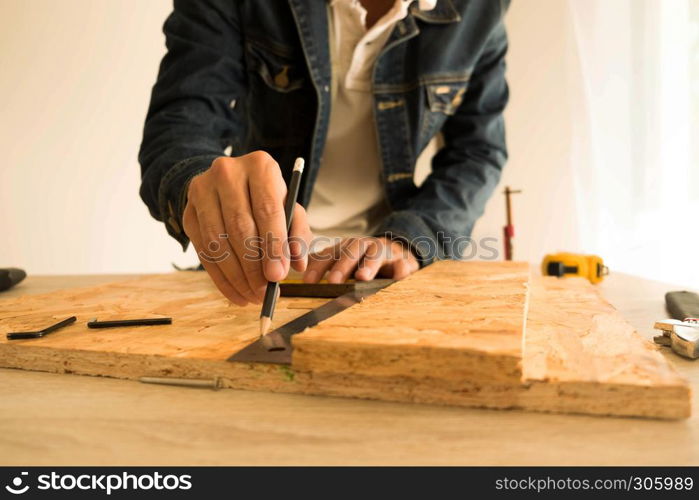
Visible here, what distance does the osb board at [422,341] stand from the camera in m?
0.46

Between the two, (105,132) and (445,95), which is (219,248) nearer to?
(445,95)

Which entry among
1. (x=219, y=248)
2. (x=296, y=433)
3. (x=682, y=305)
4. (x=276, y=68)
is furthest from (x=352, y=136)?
(x=296, y=433)

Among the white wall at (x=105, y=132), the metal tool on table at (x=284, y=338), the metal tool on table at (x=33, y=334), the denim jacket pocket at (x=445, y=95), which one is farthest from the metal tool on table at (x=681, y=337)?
the white wall at (x=105, y=132)

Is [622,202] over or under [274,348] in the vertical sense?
under

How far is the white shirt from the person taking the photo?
4.58ft

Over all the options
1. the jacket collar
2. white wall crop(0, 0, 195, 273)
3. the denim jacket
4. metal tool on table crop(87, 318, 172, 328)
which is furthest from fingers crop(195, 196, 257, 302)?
white wall crop(0, 0, 195, 273)

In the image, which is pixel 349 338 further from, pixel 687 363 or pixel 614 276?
pixel 614 276

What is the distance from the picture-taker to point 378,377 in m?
0.50

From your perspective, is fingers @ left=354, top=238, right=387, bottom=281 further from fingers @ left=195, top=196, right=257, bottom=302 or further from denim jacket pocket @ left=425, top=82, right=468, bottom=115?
denim jacket pocket @ left=425, top=82, right=468, bottom=115

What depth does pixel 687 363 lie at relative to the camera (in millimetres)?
616

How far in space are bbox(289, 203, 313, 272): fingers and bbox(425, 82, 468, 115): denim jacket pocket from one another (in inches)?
31.9

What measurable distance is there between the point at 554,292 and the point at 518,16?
8.92ft

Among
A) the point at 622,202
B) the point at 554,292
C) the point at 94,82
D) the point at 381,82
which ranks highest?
the point at 94,82
